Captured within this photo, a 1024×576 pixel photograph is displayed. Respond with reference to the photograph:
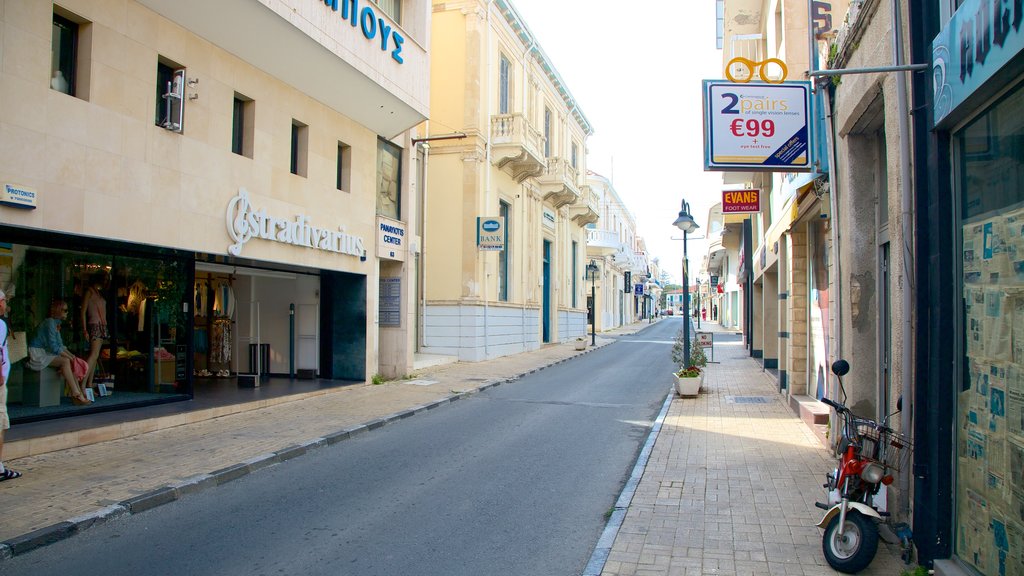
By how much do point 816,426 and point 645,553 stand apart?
5.52 m

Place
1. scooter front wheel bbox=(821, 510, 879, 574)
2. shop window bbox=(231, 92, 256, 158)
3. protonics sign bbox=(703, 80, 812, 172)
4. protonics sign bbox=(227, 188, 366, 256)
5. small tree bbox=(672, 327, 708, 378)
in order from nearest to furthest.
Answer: scooter front wheel bbox=(821, 510, 879, 574)
protonics sign bbox=(703, 80, 812, 172)
protonics sign bbox=(227, 188, 366, 256)
shop window bbox=(231, 92, 256, 158)
small tree bbox=(672, 327, 708, 378)

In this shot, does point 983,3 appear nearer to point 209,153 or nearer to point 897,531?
point 897,531

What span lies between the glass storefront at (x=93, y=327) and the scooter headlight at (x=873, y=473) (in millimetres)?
9441

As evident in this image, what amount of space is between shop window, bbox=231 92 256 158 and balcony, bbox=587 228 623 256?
3543cm

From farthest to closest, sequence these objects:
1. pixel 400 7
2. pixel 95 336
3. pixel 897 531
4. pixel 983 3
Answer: pixel 400 7 → pixel 95 336 → pixel 897 531 → pixel 983 3

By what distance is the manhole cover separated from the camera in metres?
12.8

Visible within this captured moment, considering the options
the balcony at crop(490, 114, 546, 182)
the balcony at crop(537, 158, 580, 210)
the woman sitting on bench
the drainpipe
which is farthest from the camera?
the balcony at crop(537, 158, 580, 210)

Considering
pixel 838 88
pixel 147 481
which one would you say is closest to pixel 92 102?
pixel 147 481

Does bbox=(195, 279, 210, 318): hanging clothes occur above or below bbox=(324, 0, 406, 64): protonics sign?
below

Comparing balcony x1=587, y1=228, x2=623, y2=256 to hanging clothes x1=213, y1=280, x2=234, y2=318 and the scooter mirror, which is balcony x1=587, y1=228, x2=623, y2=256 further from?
the scooter mirror

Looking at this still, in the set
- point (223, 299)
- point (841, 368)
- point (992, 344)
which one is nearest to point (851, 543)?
point (841, 368)

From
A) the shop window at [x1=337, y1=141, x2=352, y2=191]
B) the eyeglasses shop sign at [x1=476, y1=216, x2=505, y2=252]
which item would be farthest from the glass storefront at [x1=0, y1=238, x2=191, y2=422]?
the eyeglasses shop sign at [x1=476, y1=216, x2=505, y2=252]

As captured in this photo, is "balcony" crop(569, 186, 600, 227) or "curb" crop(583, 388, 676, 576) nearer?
"curb" crop(583, 388, 676, 576)

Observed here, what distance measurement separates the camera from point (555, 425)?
10711 mm
